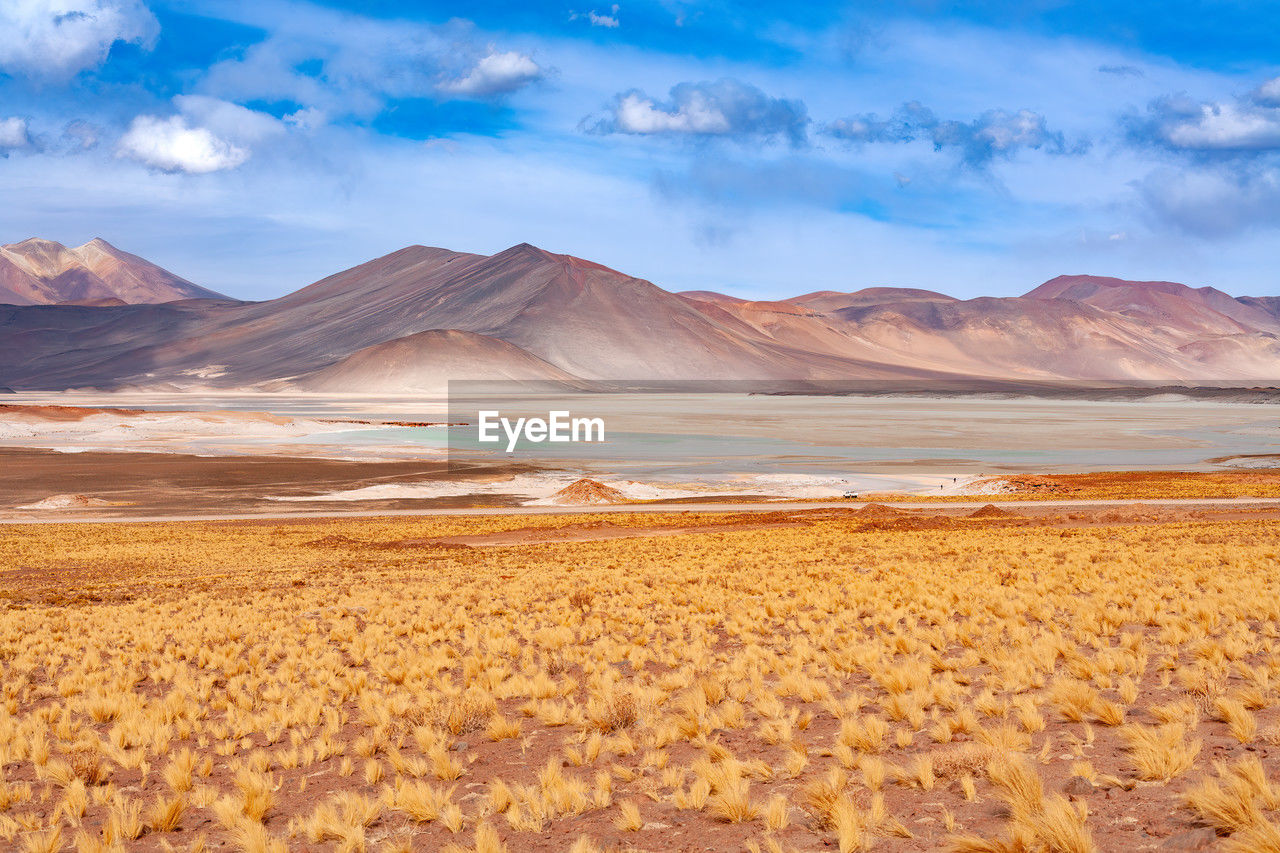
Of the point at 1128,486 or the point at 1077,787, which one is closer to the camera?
the point at 1077,787

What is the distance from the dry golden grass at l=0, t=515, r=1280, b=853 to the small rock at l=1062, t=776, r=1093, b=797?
56mm

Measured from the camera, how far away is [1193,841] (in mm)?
5555

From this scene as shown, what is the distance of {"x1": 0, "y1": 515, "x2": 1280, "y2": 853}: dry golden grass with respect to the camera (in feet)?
22.1

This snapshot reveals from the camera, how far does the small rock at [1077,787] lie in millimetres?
6641

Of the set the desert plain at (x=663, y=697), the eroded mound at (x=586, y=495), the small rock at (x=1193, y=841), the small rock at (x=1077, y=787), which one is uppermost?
the small rock at (x=1193, y=841)

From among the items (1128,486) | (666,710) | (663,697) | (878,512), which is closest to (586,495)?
(878,512)

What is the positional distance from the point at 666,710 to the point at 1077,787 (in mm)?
4004

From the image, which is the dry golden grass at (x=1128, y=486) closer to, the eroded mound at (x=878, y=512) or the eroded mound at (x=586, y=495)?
the eroded mound at (x=878, y=512)

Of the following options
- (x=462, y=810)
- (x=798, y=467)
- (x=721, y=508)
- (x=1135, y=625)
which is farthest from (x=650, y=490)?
(x=462, y=810)

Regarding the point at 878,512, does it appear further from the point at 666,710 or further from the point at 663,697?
the point at 666,710

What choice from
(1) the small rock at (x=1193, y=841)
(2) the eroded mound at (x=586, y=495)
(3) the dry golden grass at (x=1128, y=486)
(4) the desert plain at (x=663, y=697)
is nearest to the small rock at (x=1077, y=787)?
(4) the desert plain at (x=663, y=697)

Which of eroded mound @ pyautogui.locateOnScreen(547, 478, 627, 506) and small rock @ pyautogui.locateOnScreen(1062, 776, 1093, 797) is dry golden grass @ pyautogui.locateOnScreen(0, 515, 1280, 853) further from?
eroded mound @ pyautogui.locateOnScreen(547, 478, 627, 506)

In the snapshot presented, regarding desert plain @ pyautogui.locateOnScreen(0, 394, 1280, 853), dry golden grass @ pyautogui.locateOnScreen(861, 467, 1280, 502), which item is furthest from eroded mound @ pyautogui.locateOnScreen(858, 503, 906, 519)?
desert plain @ pyautogui.locateOnScreen(0, 394, 1280, 853)

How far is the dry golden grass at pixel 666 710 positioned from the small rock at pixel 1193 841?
0.35 feet
